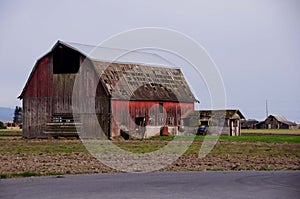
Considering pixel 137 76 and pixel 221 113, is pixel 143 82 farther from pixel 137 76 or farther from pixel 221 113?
pixel 221 113

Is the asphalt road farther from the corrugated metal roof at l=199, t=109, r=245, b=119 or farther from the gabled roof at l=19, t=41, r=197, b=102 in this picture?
the corrugated metal roof at l=199, t=109, r=245, b=119

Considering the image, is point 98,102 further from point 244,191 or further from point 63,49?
point 244,191

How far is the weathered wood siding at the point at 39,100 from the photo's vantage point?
54906 millimetres

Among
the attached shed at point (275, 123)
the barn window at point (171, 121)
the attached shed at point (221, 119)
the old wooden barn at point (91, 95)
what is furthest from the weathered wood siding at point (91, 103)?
A: the attached shed at point (275, 123)

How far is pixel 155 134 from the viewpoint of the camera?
5700 centimetres

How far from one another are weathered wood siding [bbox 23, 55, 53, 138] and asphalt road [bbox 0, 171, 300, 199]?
122ft

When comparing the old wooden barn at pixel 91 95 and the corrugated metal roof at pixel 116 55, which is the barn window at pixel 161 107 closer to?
the old wooden barn at pixel 91 95

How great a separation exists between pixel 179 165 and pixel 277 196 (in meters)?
9.61

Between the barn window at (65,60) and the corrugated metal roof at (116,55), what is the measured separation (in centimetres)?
76

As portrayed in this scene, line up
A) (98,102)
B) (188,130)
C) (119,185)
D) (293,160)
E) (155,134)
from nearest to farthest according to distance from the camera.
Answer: (119,185)
(293,160)
(98,102)
(155,134)
(188,130)

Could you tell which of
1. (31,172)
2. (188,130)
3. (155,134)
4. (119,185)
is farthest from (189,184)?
(188,130)

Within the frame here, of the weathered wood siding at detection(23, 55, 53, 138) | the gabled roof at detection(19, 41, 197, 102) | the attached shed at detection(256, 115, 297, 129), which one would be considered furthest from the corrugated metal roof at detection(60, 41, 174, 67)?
the attached shed at detection(256, 115, 297, 129)

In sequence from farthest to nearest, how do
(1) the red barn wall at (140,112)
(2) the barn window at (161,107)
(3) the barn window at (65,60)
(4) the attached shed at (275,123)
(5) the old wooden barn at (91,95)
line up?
(4) the attached shed at (275,123), (2) the barn window at (161,107), (3) the barn window at (65,60), (1) the red barn wall at (140,112), (5) the old wooden barn at (91,95)

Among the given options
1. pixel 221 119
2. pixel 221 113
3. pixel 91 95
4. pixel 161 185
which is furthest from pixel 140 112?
pixel 161 185
